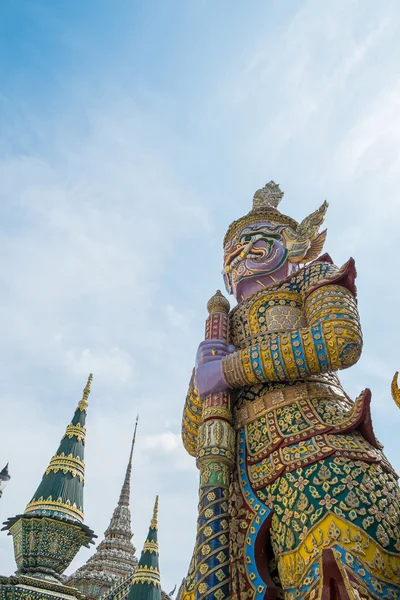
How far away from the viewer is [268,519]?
4.01 meters

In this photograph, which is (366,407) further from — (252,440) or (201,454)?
(201,454)

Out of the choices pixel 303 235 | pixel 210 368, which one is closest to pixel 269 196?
pixel 303 235

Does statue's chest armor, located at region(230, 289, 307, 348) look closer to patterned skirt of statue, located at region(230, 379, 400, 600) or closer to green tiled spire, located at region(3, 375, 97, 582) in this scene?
patterned skirt of statue, located at region(230, 379, 400, 600)

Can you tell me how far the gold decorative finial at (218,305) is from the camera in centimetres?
565

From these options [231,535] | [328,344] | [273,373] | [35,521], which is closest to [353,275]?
[328,344]

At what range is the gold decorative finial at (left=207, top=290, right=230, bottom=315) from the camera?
5.65m

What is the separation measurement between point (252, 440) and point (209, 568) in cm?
108

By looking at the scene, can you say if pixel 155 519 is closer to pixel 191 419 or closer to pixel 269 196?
pixel 191 419

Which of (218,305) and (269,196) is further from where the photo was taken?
(269,196)

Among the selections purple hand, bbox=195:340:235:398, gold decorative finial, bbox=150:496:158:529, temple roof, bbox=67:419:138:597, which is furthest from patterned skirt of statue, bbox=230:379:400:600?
temple roof, bbox=67:419:138:597

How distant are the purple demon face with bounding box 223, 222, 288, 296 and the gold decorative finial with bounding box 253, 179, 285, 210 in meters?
0.98

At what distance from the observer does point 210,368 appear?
486 centimetres

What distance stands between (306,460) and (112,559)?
14.9 meters

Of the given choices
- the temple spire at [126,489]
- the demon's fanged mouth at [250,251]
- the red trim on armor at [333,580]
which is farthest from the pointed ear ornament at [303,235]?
the temple spire at [126,489]
